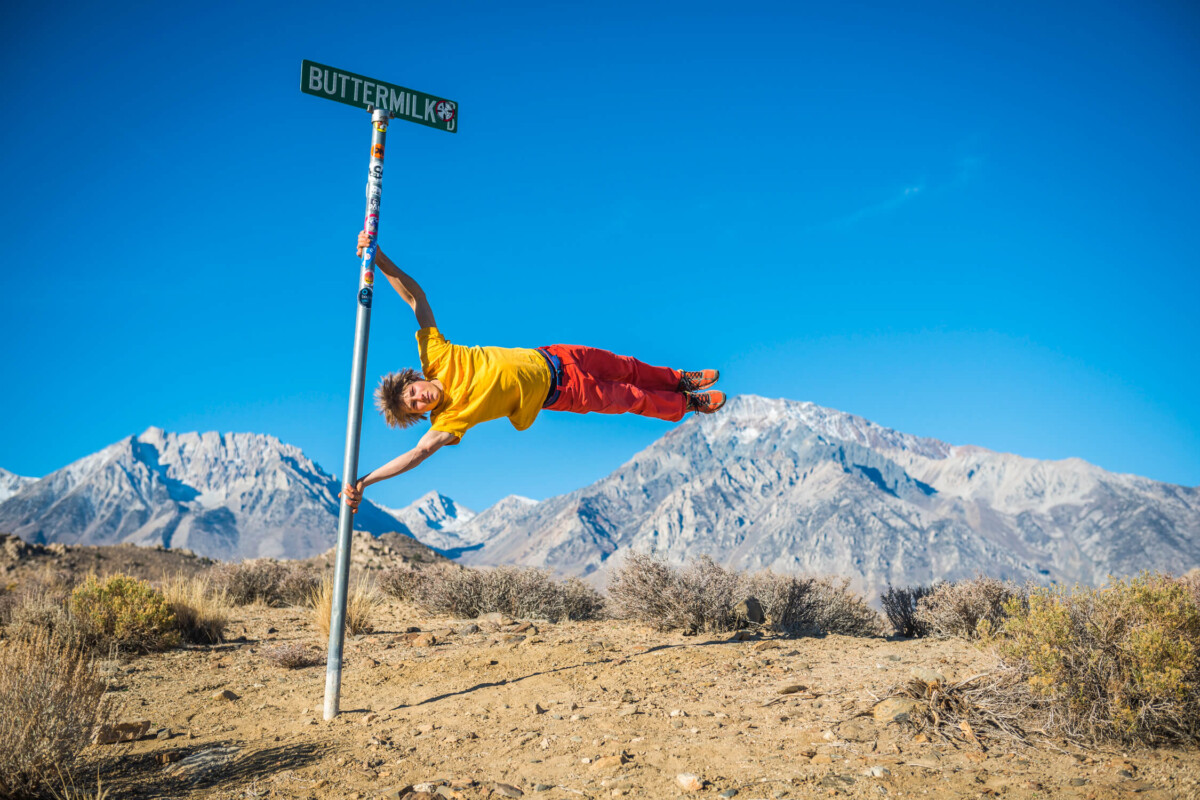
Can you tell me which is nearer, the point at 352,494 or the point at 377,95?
the point at 352,494

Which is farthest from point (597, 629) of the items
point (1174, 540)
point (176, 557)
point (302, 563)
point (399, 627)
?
point (1174, 540)

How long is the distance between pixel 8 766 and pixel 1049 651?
6.35m

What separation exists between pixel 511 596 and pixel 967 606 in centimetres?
682

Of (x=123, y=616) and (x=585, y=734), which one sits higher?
(x=123, y=616)

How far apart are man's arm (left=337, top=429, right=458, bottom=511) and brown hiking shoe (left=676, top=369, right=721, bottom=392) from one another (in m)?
2.48

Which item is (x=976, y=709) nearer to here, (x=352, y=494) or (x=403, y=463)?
(x=403, y=463)

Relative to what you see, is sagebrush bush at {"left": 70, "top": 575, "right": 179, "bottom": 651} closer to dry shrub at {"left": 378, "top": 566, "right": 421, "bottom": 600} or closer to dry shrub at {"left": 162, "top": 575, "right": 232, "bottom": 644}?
dry shrub at {"left": 162, "top": 575, "right": 232, "bottom": 644}

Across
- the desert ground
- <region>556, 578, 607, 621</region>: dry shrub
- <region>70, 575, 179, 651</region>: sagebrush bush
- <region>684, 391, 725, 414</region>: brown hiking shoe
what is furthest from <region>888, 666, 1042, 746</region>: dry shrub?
<region>70, 575, 179, 651</region>: sagebrush bush

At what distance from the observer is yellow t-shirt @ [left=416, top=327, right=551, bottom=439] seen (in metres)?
6.01

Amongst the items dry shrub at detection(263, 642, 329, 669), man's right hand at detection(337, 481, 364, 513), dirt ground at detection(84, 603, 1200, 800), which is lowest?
dirt ground at detection(84, 603, 1200, 800)

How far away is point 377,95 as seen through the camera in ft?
20.9

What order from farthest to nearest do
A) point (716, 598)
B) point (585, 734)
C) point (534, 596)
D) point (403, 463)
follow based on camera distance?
point (534, 596)
point (716, 598)
point (403, 463)
point (585, 734)

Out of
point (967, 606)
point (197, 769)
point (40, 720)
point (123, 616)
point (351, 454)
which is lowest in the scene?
point (197, 769)

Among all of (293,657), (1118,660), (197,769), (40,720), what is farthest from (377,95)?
(1118,660)
